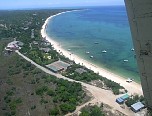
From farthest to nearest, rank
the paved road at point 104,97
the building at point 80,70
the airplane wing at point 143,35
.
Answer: the building at point 80,70
the paved road at point 104,97
the airplane wing at point 143,35

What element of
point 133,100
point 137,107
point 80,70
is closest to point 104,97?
point 133,100

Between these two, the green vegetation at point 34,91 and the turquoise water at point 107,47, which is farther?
the turquoise water at point 107,47

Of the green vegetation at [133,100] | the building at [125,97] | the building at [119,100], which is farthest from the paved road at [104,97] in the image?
the building at [125,97]

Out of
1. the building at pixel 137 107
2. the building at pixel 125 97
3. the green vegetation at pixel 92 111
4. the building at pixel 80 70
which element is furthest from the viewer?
the building at pixel 80 70

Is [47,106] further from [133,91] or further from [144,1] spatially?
[144,1]

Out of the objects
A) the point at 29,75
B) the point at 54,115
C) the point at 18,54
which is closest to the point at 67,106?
the point at 54,115

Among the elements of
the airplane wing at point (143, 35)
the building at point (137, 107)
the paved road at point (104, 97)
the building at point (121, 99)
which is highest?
the airplane wing at point (143, 35)

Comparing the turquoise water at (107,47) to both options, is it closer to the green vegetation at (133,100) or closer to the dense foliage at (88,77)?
the dense foliage at (88,77)

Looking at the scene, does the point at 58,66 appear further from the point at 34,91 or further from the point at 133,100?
the point at 133,100
